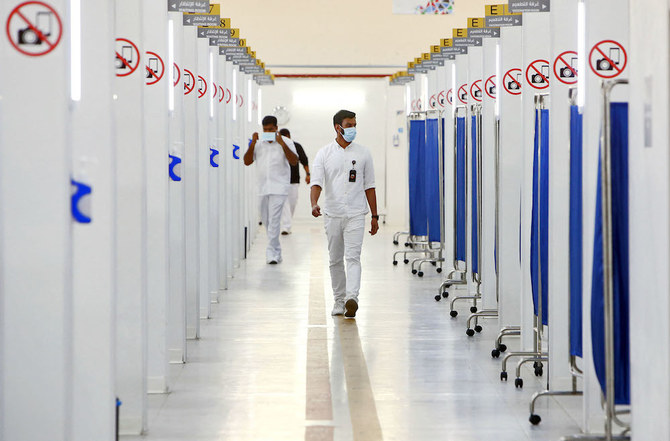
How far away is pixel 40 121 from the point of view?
3.62 m

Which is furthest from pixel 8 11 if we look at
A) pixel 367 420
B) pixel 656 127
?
pixel 367 420

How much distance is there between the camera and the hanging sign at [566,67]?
5.76 meters

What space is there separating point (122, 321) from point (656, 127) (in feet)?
9.77

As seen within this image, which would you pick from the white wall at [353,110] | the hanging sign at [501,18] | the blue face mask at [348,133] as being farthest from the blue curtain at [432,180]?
the white wall at [353,110]

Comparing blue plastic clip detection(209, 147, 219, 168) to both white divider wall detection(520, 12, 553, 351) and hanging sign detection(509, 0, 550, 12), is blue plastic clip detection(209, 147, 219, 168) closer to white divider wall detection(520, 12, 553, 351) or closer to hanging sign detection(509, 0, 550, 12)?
white divider wall detection(520, 12, 553, 351)

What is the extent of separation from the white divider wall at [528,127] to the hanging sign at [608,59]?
5.22ft

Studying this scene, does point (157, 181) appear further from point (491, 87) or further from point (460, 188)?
point (460, 188)

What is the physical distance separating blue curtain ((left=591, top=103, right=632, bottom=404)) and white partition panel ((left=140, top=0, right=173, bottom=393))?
2669mm

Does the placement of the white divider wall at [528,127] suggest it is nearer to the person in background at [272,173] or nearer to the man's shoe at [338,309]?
the man's shoe at [338,309]

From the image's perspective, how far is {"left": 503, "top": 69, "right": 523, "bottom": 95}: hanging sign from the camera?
732 cm

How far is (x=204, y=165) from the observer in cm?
888

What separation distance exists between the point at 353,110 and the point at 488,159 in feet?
46.0

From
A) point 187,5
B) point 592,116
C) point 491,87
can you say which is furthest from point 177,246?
point 592,116

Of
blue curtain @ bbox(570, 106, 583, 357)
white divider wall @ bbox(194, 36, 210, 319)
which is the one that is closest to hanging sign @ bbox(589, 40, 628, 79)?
blue curtain @ bbox(570, 106, 583, 357)
